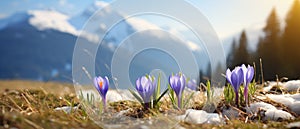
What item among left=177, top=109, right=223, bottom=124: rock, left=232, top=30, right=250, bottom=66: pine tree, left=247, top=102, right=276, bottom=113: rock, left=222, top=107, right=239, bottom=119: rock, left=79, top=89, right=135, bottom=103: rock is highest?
left=232, top=30, right=250, bottom=66: pine tree

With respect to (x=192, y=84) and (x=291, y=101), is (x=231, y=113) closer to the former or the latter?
(x=291, y=101)

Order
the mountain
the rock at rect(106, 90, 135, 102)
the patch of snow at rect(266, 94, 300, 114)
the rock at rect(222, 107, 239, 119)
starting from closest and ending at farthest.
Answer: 1. the rock at rect(222, 107, 239, 119)
2. the patch of snow at rect(266, 94, 300, 114)
3. the rock at rect(106, 90, 135, 102)
4. the mountain

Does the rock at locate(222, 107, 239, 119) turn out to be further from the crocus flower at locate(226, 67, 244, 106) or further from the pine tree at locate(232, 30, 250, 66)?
the pine tree at locate(232, 30, 250, 66)

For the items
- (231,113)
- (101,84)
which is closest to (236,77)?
(231,113)

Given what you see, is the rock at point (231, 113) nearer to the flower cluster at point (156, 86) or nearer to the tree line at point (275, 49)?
the flower cluster at point (156, 86)

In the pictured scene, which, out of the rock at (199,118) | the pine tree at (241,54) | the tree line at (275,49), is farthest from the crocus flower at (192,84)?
the pine tree at (241,54)

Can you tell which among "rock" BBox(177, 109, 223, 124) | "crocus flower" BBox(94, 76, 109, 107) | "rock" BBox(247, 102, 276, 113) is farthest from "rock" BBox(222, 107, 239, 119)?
"crocus flower" BBox(94, 76, 109, 107)
